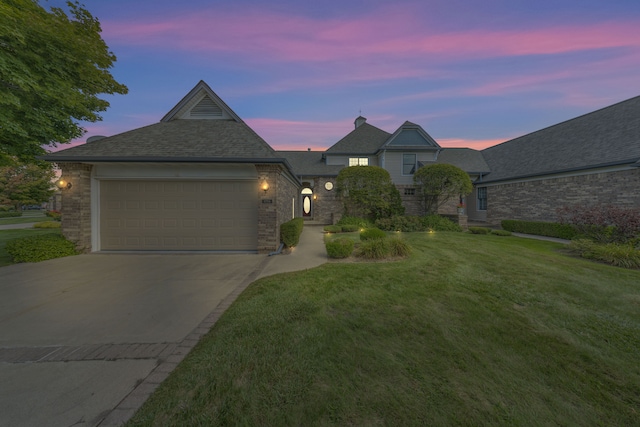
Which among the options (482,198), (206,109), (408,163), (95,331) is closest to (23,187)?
(206,109)

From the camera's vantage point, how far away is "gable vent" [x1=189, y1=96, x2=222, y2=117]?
11.2 meters

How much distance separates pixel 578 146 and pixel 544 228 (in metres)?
6.72

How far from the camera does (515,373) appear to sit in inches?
97.6

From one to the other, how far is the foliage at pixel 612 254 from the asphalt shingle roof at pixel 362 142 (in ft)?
47.2

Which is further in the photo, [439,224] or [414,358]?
[439,224]

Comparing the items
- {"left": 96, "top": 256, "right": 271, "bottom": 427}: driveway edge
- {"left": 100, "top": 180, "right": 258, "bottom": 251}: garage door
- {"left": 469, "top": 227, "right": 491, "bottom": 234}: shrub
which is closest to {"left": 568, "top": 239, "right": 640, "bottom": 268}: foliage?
{"left": 469, "top": 227, "right": 491, "bottom": 234}: shrub

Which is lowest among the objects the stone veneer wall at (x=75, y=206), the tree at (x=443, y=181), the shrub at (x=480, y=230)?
the shrub at (x=480, y=230)

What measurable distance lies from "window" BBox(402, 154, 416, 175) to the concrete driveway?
16444 millimetres

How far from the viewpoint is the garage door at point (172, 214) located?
8430 millimetres

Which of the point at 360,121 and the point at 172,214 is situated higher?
the point at 360,121

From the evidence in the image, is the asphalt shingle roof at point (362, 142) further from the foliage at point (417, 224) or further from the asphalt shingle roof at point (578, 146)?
the asphalt shingle roof at point (578, 146)

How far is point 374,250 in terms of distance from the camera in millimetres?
7531

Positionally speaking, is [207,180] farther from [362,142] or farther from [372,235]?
[362,142]

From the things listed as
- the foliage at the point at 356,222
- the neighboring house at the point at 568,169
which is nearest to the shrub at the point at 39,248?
the foliage at the point at 356,222
